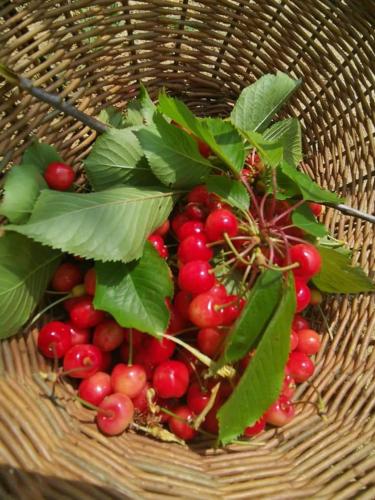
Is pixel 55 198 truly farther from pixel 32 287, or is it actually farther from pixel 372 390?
pixel 372 390

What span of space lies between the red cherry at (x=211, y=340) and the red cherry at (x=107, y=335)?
0.15 metres

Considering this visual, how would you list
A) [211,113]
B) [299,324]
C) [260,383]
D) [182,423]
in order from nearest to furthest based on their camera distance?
1. [260,383]
2. [182,423]
3. [299,324]
4. [211,113]

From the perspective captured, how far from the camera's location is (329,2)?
3.34ft

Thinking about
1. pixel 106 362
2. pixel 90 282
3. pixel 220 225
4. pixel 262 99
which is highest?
pixel 262 99

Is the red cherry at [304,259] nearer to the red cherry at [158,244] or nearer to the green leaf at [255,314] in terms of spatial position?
the green leaf at [255,314]

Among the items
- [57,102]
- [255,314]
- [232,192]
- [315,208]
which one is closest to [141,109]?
[57,102]

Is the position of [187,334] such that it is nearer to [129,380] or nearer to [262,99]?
[129,380]

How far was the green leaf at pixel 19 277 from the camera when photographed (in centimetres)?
78

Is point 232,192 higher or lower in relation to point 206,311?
higher

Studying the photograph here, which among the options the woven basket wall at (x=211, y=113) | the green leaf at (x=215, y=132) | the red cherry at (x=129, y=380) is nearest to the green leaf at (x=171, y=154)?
the green leaf at (x=215, y=132)

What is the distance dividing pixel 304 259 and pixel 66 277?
0.42 metres

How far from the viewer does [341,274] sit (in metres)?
0.89

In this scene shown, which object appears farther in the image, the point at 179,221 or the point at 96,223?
the point at 179,221

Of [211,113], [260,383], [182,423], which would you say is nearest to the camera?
[260,383]
